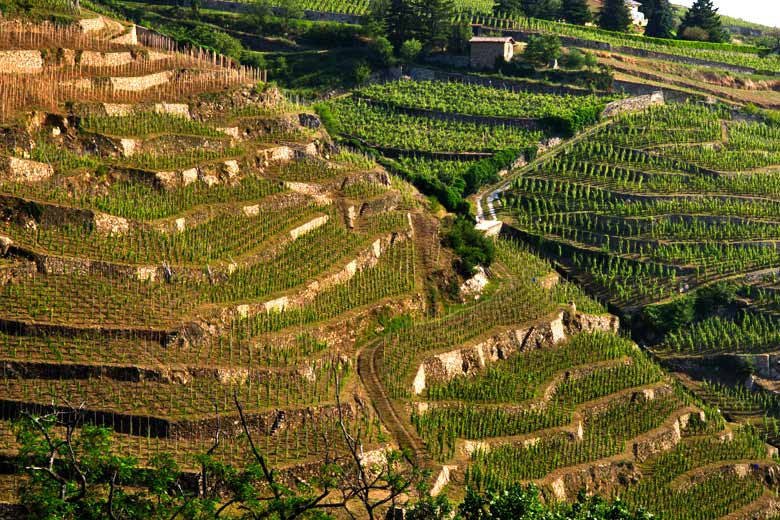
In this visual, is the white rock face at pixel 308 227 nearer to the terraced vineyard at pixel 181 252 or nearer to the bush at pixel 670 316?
the terraced vineyard at pixel 181 252

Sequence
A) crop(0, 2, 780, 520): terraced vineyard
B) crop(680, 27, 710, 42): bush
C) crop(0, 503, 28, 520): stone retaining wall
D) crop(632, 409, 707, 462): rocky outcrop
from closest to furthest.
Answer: crop(0, 503, 28, 520): stone retaining wall < crop(0, 2, 780, 520): terraced vineyard < crop(632, 409, 707, 462): rocky outcrop < crop(680, 27, 710, 42): bush

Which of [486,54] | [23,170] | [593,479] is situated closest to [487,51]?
[486,54]

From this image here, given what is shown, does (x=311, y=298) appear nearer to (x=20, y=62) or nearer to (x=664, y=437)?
(x=664, y=437)

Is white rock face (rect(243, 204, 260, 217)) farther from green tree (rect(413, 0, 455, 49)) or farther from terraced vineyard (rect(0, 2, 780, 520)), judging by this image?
green tree (rect(413, 0, 455, 49))

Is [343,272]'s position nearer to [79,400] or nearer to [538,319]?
[538,319]

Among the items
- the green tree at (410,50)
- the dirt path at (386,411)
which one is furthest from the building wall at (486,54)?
the dirt path at (386,411)

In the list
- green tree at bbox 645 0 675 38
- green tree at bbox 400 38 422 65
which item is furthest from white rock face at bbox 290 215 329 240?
green tree at bbox 645 0 675 38
